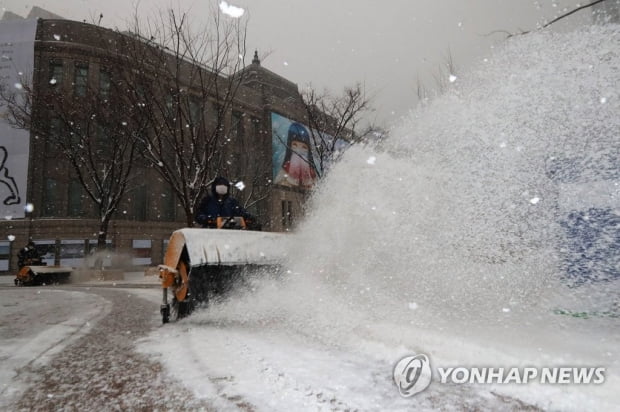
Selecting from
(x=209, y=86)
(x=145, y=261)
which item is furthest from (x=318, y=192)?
(x=145, y=261)

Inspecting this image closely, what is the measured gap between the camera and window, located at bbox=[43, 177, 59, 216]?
75.7 ft

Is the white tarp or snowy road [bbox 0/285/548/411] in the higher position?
the white tarp

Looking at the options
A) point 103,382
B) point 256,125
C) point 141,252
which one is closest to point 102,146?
point 141,252

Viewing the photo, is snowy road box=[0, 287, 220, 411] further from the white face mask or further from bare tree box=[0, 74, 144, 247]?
bare tree box=[0, 74, 144, 247]

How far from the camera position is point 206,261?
391 centimetres

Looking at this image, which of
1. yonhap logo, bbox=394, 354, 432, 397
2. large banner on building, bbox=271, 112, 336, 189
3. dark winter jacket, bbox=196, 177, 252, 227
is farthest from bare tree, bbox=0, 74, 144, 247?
large banner on building, bbox=271, 112, 336, 189

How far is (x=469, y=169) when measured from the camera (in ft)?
15.0

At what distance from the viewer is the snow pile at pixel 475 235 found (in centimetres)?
342

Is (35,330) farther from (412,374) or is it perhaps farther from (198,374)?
(412,374)

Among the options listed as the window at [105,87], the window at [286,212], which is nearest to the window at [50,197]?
the window at [105,87]

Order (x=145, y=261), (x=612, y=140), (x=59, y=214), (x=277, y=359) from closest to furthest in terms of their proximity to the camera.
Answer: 1. (x=277, y=359)
2. (x=612, y=140)
3. (x=59, y=214)
4. (x=145, y=261)

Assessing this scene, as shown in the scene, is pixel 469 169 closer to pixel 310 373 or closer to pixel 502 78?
pixel 502 78

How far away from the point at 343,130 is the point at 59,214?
1875 centimetres

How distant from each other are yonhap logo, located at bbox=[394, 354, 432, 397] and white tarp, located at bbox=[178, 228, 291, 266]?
7.13 feet
